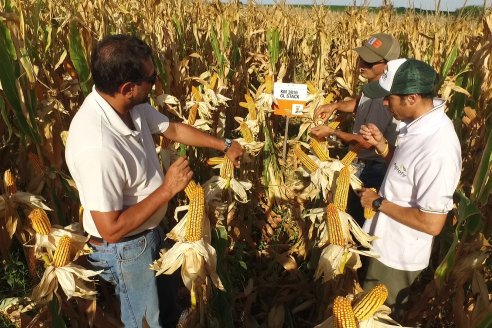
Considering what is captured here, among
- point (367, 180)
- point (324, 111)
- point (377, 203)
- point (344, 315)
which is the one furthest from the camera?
point (324, 111)

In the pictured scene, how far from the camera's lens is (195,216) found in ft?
6.20

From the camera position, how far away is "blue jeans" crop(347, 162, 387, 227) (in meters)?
3.56

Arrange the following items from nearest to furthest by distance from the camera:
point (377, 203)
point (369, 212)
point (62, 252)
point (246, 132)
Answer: point (62, 252)
point (377, 203)
point (369, 212)
point (246, 132)

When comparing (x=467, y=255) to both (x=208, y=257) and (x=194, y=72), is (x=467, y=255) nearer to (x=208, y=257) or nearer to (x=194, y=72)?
(x=208, y=257)

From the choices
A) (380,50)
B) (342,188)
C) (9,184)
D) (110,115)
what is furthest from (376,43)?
(9,184)

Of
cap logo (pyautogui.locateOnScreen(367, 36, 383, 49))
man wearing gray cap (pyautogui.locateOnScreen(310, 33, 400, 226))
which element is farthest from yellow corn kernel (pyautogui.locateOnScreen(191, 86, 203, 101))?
cap logo (pyautogui.locateOnScreen(367, 36, 383, 49))

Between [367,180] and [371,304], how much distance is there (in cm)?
234

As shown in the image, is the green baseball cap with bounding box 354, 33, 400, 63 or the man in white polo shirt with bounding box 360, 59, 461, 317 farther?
the green baseball cap with bounding box 354, 33, 400, 63

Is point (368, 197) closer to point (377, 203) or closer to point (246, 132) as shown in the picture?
point (377, 203)

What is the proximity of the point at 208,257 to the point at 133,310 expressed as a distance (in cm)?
72

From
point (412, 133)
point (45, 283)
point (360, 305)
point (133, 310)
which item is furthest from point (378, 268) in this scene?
point (45, 283)

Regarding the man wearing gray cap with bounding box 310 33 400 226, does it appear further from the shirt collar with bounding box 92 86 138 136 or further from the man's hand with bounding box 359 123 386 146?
the shirt collar with bounding box 92 86 138 136

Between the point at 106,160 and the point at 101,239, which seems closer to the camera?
the point at 106,160

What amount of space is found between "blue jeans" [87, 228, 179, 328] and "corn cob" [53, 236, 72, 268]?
21cm
